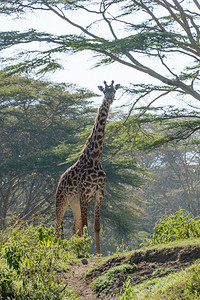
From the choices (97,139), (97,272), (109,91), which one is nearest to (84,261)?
(97,272)

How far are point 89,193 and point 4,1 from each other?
19.8ft

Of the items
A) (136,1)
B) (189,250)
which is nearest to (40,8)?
(136,1)

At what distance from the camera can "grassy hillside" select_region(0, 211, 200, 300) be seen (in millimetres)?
5141

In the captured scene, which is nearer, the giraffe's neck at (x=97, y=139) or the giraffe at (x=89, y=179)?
the giraffe at (x=89, y=179)

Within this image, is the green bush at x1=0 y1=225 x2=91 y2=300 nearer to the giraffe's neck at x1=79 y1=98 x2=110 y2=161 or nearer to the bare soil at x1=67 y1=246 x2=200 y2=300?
the bare soil at x1=67 y1=246 x2=200 y2=300

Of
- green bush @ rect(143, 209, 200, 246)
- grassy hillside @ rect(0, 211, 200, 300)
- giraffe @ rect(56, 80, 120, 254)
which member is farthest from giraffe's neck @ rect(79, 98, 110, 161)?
grassy hillside @ rect(0, 211, 200, 300)

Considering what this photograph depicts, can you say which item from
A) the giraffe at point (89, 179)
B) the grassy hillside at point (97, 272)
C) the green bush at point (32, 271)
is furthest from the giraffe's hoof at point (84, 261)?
the green bush at point (32, 271)

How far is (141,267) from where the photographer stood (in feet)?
21.0

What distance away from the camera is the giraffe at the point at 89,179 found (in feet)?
28.8

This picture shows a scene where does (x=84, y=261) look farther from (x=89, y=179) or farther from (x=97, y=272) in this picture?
(x=89, y=179)

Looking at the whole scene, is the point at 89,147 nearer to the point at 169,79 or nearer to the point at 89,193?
the point at 89,193

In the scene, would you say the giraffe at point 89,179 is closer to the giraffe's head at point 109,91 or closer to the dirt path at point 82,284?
the giraffe's head at point 109,91

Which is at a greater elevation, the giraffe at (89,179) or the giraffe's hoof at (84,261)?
the giraffe at (89,179)

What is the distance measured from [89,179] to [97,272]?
2198mm
